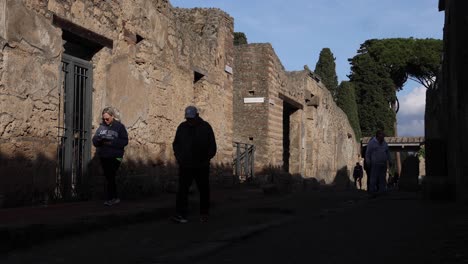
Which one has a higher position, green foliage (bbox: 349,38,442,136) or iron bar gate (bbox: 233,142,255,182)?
green foliage (bbox: 349,38,442,136)

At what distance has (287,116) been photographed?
72.7 feet

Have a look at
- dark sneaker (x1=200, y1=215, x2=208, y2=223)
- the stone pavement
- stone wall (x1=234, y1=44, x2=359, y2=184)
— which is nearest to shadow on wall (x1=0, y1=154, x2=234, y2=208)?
the stone pavement

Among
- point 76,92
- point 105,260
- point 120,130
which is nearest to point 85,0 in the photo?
point 76,92

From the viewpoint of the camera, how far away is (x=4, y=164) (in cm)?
746

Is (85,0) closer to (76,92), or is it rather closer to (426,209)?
(76,92)

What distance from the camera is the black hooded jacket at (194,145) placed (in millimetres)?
7641

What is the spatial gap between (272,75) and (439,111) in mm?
6210

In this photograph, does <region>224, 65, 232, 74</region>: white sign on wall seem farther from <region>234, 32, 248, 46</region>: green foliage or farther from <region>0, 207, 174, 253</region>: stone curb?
<region>234, 32, 248, 46</region>: green foliage

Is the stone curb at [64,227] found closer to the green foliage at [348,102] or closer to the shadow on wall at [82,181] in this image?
the shadow on wall at [82,181]

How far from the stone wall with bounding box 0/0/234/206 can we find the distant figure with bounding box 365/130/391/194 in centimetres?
339

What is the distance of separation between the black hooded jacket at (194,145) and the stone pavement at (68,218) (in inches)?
35.6

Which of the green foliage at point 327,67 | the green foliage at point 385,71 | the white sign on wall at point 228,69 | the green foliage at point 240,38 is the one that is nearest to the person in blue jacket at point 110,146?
the white sign on wall at point 228,69

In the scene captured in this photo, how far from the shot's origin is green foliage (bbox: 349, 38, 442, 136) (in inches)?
1964

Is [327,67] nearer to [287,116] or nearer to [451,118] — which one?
[287,116]
